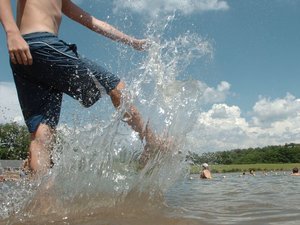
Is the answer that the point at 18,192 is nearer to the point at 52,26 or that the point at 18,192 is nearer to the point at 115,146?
the point at 115,146

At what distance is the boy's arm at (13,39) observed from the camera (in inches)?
125

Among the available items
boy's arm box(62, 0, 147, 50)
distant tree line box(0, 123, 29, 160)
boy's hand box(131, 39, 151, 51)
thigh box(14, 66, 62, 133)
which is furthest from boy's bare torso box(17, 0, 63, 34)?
distant tree line box(0, 123, 29, 160)

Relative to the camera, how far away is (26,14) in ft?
11.5

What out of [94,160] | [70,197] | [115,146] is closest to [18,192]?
[70,197]

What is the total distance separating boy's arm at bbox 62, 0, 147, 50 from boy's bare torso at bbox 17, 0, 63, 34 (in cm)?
64

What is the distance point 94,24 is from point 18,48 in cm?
125

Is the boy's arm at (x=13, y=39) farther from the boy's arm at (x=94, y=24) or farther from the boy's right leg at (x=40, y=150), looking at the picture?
the boy's arm at (x=94, y=24)

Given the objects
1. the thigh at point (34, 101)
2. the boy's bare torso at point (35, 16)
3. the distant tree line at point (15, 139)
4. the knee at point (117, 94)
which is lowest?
the distant tree line at point (15, 139)

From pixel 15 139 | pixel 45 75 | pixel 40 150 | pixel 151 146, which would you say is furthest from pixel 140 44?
pixel 15 139

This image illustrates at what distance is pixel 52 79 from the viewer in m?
3.55

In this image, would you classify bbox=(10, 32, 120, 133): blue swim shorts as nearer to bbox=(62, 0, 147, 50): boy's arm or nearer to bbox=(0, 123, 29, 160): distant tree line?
bbox=(62, 0, 147, 50): boy's arm

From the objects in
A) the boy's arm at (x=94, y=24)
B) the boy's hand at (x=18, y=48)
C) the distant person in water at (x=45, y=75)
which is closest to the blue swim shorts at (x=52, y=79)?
the distant person in water at (x=45, y=75)

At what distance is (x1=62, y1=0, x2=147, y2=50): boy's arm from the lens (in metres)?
4.28

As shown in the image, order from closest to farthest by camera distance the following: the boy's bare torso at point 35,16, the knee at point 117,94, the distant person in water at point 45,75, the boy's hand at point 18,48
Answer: the boy's hand at point 18,48 < the distant person in water at point 45,75 < the boy's bare torso at point 35,16 < the knee at point 117,94
